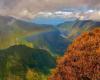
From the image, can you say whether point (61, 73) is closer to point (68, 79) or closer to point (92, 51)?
→ point (68, 79)

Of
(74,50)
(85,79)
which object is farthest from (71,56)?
(85,79)

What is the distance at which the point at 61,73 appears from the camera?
32094 millimetres

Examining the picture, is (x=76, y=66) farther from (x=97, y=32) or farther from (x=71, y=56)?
(x=97, y=32)

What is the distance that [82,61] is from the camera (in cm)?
3050

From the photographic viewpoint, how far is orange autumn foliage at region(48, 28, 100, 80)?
98.6ft

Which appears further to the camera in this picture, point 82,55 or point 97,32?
point 97,32

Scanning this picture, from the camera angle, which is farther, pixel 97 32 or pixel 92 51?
pixel 97 32

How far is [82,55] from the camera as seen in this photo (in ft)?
100

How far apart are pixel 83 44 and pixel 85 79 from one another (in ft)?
11.2

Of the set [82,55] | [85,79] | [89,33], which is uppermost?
[89,33]

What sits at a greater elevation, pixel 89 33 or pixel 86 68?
pixel 89 33

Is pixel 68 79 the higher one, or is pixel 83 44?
pixel 83 44

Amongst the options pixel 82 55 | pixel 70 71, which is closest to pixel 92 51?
pixel 82 55

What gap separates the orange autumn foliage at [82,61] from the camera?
98.6 feet
